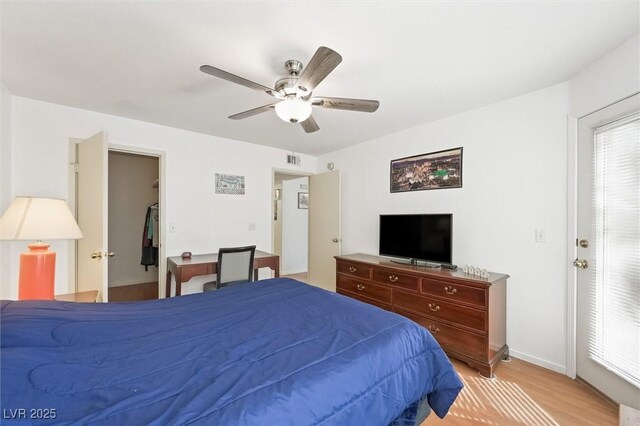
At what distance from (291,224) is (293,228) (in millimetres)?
108

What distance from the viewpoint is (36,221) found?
184 centimetres

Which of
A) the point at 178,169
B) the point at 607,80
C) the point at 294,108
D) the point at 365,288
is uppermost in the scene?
the point at 607,80

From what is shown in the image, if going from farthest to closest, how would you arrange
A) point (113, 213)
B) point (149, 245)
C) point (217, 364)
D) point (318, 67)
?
point (113, 213) < point (149, 245) < point (318, 67) < point (217, 364)

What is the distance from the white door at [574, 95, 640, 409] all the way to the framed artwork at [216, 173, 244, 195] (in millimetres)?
3767

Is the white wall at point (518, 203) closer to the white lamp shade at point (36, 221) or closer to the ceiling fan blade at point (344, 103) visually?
the ceiling fan blade at point (344, 103)

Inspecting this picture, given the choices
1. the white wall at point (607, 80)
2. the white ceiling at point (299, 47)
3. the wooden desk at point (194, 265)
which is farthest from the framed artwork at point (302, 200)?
the white wall at point (607, 80)

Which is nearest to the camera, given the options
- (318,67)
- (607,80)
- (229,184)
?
(318,67)

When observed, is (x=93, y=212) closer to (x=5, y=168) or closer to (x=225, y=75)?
(x=5, y=168)

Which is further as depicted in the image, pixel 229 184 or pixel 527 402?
pixel 229 184

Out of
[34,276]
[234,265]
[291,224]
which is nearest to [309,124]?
[234,265]

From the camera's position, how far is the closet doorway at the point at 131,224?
14.8 ft

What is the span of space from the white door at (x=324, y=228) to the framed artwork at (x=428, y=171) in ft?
3.44

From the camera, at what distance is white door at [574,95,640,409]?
173 centimetres

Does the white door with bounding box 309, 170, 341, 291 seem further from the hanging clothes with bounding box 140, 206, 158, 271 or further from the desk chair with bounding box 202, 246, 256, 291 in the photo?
the hanging clothes with bounding box 140, 206, 158, 271
